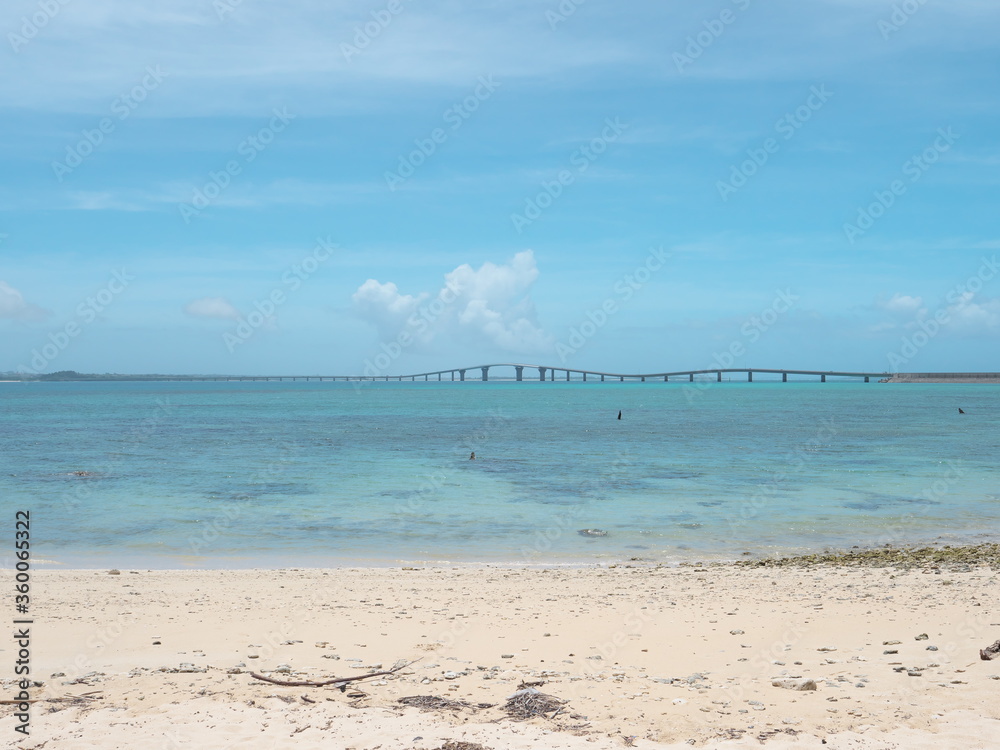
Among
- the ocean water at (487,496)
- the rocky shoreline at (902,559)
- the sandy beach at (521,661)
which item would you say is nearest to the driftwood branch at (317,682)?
the sandy beach at (521,661)

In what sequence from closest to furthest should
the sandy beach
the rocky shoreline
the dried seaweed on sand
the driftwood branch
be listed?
1. the sandy beach
2. the dried seaweed on sand
3. the driftwood branch
4. the rocky shoreline

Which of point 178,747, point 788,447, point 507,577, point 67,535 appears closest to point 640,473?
point 788,447

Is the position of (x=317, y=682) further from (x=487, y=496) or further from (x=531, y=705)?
(x=487, y=496)

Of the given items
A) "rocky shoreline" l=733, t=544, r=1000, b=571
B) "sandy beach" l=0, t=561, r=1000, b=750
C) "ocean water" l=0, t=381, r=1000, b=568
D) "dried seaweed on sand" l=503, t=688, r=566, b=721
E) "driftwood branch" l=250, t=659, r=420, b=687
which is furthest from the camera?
"ocean water" l=0, t=381, r=1000, b=568

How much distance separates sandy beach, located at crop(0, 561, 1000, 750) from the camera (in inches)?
248

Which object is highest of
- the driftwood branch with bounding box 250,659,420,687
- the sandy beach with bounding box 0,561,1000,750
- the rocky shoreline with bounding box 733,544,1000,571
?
the driftwood branch with bounding box 250,659,420,687

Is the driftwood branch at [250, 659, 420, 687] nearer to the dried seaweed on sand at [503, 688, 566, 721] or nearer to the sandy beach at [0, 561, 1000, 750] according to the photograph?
the sandy beach at [0, 561, 1000, 750]

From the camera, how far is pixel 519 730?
6344 mm

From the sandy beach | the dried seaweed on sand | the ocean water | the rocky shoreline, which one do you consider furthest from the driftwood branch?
the rocky shoreline

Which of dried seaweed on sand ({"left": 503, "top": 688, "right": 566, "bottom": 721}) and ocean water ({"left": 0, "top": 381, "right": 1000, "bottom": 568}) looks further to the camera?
ocean water ({"left": 0, "top": 381, "right": 1000, "bottom": 568})

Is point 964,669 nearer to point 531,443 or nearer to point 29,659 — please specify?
point 29,659

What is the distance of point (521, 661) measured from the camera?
27.6 ft

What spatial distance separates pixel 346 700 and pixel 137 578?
27.8 ft

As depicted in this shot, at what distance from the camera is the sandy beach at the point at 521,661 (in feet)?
20.7
